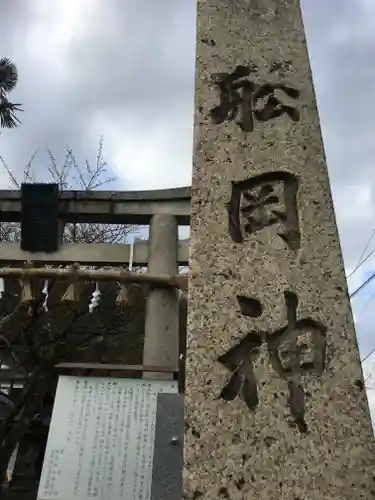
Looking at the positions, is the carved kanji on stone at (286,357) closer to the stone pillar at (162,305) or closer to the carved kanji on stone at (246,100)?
the carved kanji on stone at (246,100)

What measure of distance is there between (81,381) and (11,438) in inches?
79.7

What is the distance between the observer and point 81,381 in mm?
4172

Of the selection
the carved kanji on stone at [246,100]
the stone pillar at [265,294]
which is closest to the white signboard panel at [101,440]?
the stone pillar at [265,294]

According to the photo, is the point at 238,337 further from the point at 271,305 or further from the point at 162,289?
the point at 162,289

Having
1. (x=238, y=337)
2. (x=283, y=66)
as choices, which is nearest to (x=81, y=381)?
(x=238, y=337)

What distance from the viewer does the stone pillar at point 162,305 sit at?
4484 mm

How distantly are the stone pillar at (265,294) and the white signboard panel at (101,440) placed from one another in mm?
1933

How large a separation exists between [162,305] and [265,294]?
260 cm

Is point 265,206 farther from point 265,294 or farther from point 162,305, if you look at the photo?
point 162,305

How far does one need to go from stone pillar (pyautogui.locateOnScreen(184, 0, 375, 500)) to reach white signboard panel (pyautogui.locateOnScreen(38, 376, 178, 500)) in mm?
1933

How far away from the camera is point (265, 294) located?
7.12 ft

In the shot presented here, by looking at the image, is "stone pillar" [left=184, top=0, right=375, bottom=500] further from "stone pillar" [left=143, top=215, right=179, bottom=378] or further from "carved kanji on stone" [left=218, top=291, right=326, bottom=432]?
"stone pillar" [left=143, top=215, right=179, bottom=378]

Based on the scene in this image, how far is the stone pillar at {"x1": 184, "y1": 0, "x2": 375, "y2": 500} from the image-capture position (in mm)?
1856

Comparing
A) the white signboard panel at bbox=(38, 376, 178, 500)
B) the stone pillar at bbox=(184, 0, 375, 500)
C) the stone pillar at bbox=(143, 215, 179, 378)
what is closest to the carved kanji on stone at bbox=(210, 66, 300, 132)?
the stone pillar at bbox=(184, 0, 375, 500)
